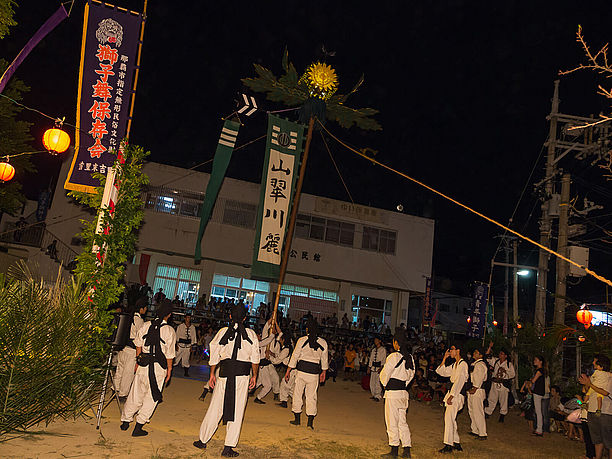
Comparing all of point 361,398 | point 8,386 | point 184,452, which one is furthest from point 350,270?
point 8,386

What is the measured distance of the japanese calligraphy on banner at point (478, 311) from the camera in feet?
74.4

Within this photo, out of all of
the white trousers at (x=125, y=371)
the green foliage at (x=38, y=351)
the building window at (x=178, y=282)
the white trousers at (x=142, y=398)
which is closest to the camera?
the green foliage at (x=38, y=351)

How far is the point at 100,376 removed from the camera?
5781 mm

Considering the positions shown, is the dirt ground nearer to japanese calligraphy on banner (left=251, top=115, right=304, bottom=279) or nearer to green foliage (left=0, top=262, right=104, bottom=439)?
green foliage (left=0, top=262, right=104, bottom=439)

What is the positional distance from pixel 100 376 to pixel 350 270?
21.9m

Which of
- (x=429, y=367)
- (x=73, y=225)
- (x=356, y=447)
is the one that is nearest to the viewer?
(x=356, y=447)

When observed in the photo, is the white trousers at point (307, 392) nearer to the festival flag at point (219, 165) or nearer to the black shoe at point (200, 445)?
the black shoe at point (200, 445)

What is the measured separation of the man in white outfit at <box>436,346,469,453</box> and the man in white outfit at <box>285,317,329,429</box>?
2.43m

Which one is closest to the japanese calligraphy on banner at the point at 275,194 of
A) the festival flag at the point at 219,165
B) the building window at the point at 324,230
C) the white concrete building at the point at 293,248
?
the festival flag at the point at 219,165

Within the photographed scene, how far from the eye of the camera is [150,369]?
6.57m

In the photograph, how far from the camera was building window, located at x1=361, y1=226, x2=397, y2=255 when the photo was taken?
90.6 feet

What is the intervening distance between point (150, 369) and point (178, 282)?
65.5 ft

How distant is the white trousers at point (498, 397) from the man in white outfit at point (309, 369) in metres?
6.42

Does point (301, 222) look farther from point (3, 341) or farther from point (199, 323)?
point (3, 341)
